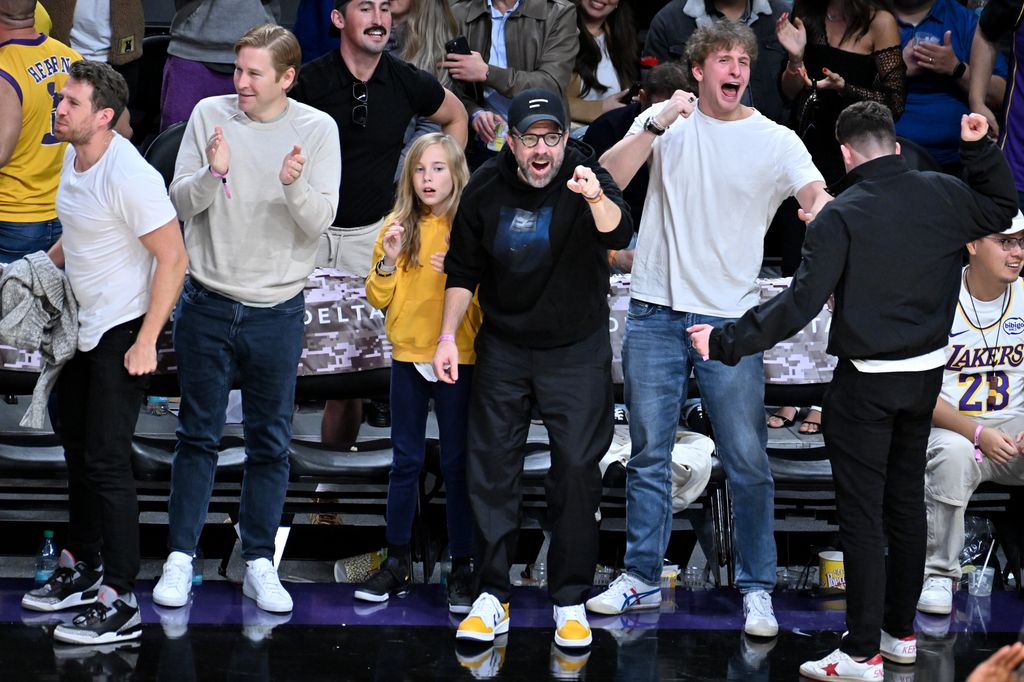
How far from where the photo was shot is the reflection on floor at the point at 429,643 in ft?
14.8

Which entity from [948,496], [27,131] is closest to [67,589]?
[27,131]

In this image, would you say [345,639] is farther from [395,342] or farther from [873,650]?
[873,650]

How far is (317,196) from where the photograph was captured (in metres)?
4.88

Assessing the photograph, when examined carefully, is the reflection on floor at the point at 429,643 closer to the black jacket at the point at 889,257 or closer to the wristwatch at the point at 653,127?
the black jacket at the point at 889,257

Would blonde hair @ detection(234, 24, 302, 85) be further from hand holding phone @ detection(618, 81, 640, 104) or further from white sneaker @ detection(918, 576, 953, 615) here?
white sneaker @ detection(918, 576, 953, 615)

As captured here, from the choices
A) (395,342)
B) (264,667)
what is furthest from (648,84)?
(264,667)

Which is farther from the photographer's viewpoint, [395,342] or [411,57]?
[411,57]

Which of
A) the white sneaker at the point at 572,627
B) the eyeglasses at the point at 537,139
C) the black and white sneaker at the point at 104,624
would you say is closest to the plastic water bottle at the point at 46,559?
the black and white sneaker at the point at 104,624

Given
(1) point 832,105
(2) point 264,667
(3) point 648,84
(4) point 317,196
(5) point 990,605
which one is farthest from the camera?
(1) point 832,105

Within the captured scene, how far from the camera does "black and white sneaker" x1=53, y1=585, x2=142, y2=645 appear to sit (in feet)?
15.1

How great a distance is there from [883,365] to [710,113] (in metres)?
1.11

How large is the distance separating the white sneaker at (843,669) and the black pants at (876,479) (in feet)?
0.10

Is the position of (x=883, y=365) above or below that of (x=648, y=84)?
below

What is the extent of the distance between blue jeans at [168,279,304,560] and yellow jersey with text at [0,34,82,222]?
54.9 inches
